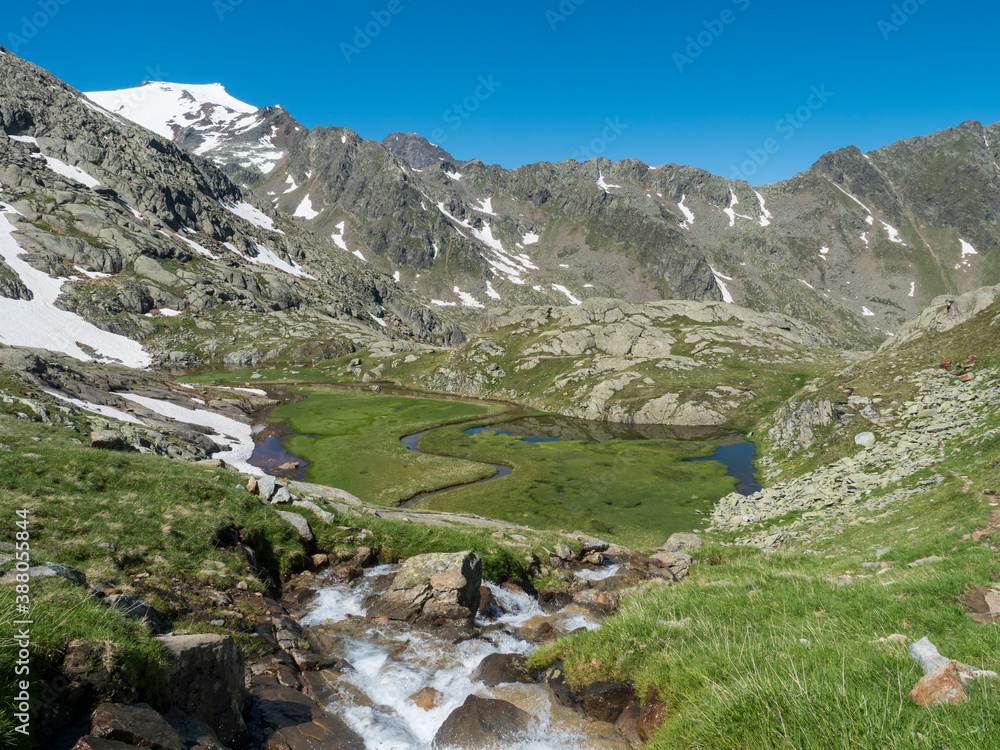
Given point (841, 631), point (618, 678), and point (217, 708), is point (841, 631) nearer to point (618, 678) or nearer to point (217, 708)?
point (618, 678)

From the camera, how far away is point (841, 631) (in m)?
9.66

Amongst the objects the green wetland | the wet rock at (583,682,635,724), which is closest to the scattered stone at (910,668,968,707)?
the wet rock at (583,682,635,724)

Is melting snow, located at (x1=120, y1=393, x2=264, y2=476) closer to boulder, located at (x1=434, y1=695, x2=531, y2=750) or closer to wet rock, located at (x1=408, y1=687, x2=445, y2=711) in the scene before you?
wet rock, located at (x1=408, y1=687, x2=445, y2=711)

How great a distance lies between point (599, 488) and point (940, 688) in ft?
166

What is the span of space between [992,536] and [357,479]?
184 feet

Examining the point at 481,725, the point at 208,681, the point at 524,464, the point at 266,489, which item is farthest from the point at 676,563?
the point at 524,464

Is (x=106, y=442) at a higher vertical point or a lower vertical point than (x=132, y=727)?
higher

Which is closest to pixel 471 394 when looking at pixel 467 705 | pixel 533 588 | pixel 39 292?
pixel 533 588

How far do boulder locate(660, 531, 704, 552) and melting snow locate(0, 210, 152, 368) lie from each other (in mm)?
168983

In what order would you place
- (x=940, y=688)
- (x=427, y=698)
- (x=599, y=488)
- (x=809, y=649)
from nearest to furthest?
(x=940, y=688) → (x=809, y=649) → (x=427, y=698) → (x=599, y=488)

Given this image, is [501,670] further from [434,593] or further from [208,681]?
[208,681]

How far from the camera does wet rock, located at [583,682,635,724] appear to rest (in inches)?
391

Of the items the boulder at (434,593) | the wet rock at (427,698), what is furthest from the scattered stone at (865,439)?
the wet rock at (427,698)

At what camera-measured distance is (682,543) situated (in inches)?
1207
